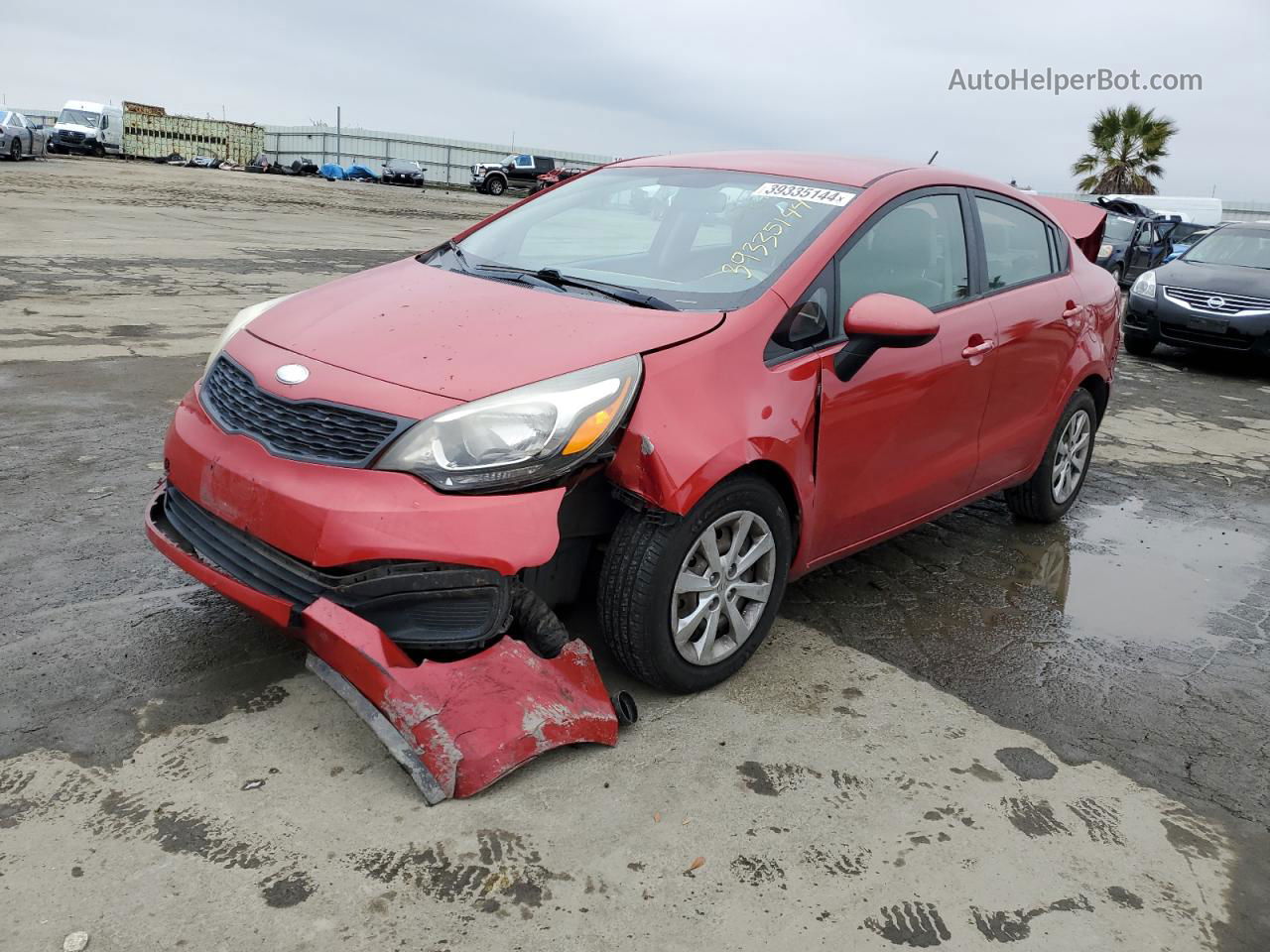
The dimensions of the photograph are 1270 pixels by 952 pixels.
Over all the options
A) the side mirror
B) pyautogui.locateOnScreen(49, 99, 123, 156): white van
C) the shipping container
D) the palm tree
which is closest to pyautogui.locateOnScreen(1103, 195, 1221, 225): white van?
the palm tree

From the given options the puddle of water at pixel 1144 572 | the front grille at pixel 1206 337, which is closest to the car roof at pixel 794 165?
the puddle of water at pixel 1144 572

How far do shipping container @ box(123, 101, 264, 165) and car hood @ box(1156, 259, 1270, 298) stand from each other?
5138 centimetres

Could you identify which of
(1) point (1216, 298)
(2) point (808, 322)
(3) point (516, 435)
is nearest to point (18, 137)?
(1) point (1216, 298)

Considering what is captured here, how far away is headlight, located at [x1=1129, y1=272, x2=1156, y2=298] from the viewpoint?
1097 centimetres

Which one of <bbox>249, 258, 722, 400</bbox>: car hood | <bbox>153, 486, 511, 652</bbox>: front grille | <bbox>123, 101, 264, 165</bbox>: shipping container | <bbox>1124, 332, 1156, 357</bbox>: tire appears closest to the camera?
<bbox>153, 486, 511, 652</bbox>: front grille

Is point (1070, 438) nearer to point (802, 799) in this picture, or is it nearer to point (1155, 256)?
point (802, 799)

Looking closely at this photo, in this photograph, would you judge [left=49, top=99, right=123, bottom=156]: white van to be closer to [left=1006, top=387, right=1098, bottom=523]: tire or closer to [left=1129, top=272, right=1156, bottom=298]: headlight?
[left=1129, top=272, right=1156, bottom=298]: headlight

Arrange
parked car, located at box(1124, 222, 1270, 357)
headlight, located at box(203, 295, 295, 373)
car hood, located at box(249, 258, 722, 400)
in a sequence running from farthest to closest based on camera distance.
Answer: parked car, located at box(1124, 222, 1270, 357) → headlight, located at box(203, 295, 295, 373) → car hood, located at box(249, 258, 722, 400)

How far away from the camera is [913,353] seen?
3.72 meters

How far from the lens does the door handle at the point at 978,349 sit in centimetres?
399

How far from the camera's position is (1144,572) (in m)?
4.81

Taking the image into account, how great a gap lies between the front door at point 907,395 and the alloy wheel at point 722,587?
29 cm

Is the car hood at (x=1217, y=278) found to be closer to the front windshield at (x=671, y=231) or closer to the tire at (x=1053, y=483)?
the tire at (x=1053, y=483)

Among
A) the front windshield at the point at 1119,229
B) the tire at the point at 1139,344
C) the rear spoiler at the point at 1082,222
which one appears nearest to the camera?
the rear spoiler at the point at 1082,222
